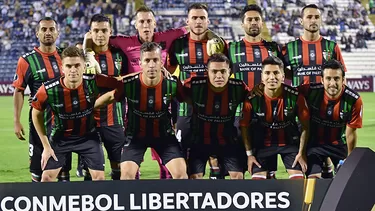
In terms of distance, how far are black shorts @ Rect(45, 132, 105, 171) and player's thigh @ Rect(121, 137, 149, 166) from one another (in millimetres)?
213

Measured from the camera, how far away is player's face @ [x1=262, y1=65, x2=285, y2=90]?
4.70 metres

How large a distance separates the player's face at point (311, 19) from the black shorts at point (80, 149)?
2.12 m

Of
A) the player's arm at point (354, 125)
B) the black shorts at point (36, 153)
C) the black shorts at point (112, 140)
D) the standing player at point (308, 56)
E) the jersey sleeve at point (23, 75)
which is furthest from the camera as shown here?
the standing player at point (308, 56)

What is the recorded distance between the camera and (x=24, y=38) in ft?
74.2

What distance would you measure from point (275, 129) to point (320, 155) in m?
0.40

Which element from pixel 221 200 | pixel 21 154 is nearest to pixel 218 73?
pixel 221 200

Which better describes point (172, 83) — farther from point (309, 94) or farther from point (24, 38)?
point (24, 38)

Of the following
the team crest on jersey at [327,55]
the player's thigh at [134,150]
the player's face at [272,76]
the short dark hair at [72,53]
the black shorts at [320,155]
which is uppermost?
the short dark hair at [72,53]

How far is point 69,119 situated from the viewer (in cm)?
483

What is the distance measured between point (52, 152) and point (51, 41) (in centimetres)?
103

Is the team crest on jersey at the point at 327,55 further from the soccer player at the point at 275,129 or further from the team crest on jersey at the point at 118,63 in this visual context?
the team crest on jersey at the point at 118,63

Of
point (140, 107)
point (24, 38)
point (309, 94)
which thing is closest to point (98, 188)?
point (140, 107)

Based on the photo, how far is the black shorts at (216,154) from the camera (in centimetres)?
494

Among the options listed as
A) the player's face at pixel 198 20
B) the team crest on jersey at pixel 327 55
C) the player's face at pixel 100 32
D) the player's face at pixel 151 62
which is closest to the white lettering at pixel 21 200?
the player's face at pixel 151 62
